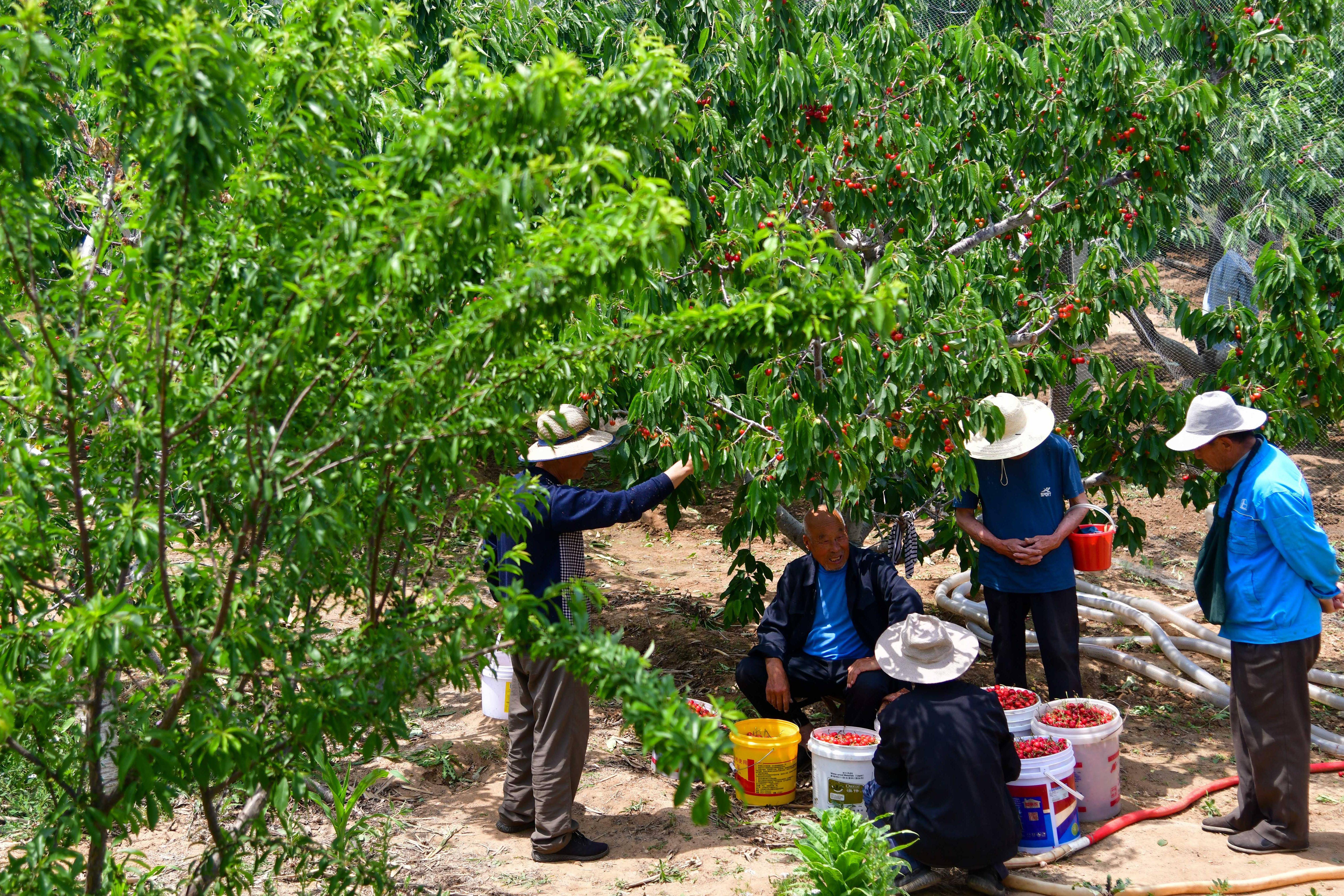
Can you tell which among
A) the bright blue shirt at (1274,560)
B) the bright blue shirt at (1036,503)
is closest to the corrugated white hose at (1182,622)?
the bright blue shirt at (1036,503)

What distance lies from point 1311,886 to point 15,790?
486 cm

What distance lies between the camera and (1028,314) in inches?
217

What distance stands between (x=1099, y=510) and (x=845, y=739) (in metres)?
2.01

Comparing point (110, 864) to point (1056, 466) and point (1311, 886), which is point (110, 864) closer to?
point (1311, 886)

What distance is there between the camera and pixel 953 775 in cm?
358

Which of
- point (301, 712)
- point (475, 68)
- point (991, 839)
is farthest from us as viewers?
point (991, 839)

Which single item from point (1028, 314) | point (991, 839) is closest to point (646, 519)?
point (1028, 314)

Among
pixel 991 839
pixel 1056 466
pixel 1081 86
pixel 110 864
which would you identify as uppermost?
pixel 1081 86

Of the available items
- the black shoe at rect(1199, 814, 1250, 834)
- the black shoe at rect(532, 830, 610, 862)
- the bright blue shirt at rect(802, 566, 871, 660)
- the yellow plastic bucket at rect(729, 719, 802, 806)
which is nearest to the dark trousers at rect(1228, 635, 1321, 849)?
the black shoe at rect(1199, 814, 1250, 834)

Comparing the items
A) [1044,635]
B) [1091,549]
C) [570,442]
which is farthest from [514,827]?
[1091,549]

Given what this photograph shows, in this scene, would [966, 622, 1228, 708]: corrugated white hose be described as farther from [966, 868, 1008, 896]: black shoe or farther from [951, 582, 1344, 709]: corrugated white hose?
[966, 868, 1008, 896]: black shoe

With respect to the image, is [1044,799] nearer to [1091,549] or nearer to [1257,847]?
[1257,847]

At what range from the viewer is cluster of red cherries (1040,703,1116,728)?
4270mm

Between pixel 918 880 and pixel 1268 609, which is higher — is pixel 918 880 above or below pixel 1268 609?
below
